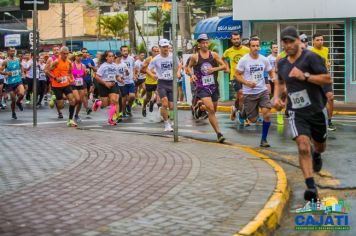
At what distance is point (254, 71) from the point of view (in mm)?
12547

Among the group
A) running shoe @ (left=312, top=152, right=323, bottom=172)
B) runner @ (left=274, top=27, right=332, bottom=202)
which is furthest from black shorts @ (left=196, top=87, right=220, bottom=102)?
runner @ (left=274, top=27, right=332, bottom=202)

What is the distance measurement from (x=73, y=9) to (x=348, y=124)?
64.8 meters

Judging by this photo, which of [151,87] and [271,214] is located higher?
[151,87]

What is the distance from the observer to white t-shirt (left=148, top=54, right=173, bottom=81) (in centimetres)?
1470

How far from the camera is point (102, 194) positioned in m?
7.29

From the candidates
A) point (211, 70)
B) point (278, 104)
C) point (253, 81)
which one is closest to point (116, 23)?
point (211, 70)

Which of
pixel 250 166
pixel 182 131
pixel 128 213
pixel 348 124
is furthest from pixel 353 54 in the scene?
pixel 128 213

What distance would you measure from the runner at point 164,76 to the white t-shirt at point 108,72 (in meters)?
2.01

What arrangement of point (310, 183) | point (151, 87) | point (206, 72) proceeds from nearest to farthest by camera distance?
point (310, 183) < point (206, 72) < point (151, 87)

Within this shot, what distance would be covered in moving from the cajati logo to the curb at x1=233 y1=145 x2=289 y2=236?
0.21 metres

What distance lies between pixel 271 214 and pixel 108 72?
36.1 feet

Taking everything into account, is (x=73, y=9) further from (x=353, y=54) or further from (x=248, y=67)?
(x=248, y=67)

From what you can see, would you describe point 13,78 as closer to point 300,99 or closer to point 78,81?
point 78,81

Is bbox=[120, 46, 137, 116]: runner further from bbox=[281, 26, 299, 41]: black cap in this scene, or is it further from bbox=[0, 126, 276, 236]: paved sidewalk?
bbox=[281, 26, 299, 41]: black cap
